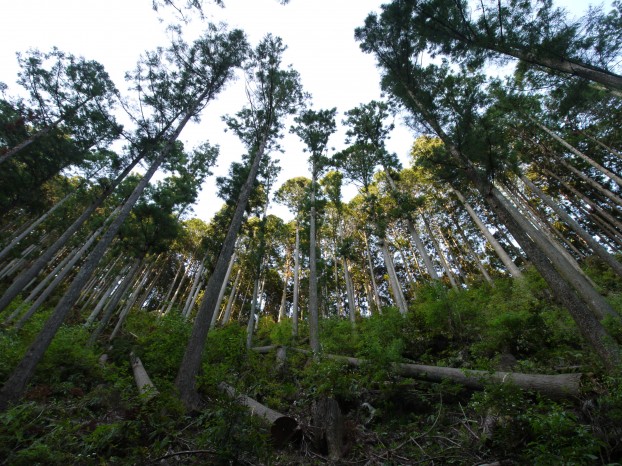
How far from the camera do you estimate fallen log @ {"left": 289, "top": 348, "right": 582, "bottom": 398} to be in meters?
3.88

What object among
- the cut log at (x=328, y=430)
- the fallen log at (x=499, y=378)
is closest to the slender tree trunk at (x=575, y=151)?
the fallen log at (x=499, y=378)

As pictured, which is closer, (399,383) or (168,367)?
(399,383)

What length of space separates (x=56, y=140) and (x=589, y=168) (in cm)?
3003

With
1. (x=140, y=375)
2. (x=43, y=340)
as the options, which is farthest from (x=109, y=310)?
(x=140, y=375)

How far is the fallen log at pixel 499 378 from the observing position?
3882 millimetres

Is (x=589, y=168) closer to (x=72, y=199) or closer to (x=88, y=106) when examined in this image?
(x=88, y=106)

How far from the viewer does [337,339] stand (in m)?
11.2

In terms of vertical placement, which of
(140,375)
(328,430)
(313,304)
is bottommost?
(328,430)

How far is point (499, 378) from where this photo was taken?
4.23 m

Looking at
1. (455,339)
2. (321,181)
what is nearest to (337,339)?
(455,339)

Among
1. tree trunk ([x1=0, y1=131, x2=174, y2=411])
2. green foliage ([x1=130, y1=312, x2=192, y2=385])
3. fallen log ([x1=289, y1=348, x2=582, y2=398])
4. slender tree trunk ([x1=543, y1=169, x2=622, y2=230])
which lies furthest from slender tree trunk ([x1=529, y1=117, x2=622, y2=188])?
tree trunk ([x1=0, y1=131, x2=174, y2=411])

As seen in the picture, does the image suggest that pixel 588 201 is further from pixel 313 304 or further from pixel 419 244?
pixel 313 304

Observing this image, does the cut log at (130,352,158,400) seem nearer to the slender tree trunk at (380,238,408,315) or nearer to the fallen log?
the fallen log

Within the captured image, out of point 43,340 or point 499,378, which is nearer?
point 499,378
